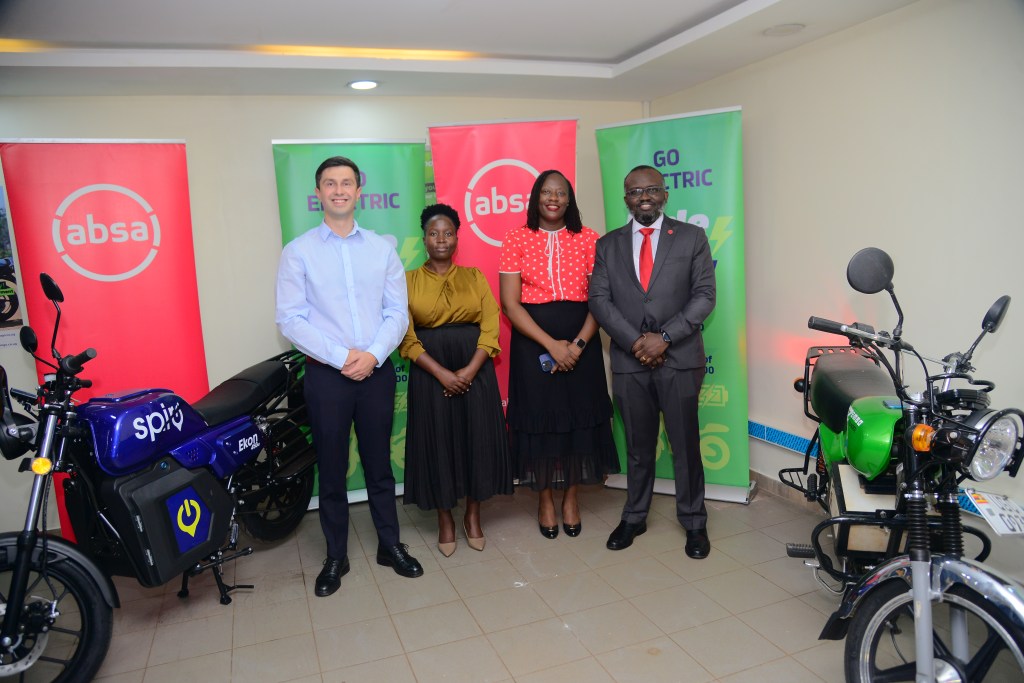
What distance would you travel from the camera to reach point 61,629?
92.4 inches

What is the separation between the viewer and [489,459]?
133 inches

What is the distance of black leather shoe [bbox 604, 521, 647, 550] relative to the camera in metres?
3.39

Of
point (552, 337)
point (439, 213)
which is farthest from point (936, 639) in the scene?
point (439, 213)

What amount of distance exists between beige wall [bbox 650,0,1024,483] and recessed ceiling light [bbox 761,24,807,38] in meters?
0.21

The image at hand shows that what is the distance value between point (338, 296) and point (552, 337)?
3.37 ft

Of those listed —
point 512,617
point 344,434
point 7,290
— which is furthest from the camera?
point 7,290

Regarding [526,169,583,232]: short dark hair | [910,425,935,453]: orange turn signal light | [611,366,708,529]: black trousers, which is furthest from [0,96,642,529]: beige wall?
[910,425,935,453]: orange turn signal light

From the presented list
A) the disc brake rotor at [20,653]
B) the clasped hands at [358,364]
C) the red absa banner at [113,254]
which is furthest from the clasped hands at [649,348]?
the disc brake rotor at [20,653]

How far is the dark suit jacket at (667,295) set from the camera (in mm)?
3219

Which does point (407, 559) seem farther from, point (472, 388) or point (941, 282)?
point (941, 282)

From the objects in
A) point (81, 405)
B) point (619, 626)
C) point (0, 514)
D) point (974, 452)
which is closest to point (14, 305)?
point (0, 514)

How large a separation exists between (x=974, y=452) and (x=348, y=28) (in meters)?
2.97

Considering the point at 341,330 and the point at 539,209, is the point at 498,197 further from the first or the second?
the point at 341,330

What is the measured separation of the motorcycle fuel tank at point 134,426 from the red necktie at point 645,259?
6.61 feet
